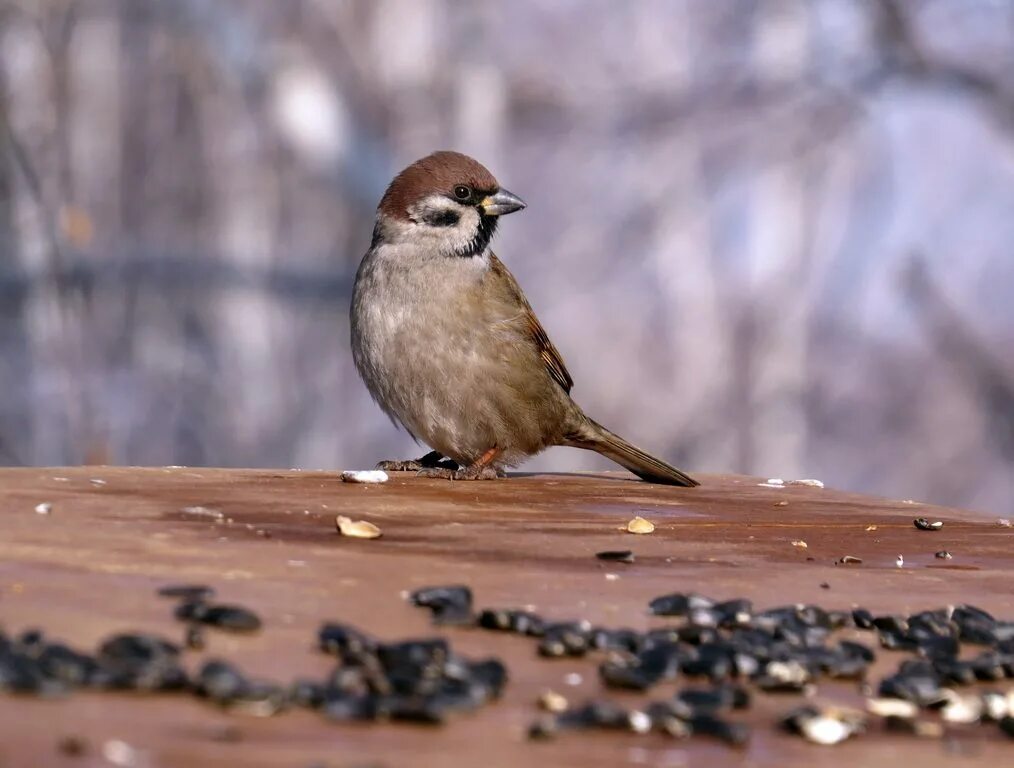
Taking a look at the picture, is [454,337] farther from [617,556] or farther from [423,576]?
[423,576]

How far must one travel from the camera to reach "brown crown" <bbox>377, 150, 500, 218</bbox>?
16.2 ft

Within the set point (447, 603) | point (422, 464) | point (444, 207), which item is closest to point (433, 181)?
point (444, 207)

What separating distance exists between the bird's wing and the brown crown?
0.23 metres

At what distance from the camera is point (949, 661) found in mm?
2160

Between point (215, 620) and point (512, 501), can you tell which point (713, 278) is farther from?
point (215, 620)

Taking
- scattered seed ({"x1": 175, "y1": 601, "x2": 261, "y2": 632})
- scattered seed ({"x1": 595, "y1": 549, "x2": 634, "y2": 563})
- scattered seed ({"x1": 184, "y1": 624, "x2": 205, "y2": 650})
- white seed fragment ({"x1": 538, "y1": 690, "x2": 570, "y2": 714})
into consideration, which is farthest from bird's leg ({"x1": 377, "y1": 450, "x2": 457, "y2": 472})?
white seed fragment ({"x1": 538, "y1": 690, "x2": 570, "y2": 714})

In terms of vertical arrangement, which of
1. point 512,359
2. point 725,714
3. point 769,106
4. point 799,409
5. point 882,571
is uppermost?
point 769,106

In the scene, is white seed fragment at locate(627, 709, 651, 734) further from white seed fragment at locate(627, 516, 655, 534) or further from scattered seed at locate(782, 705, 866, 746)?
white seed fragment at locate(627, 516, 655, 534)

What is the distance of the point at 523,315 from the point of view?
4957 millimetres

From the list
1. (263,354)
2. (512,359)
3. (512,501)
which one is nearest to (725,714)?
(512,501)

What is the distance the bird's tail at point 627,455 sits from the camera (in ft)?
15.5

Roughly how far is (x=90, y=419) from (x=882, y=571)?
708cm

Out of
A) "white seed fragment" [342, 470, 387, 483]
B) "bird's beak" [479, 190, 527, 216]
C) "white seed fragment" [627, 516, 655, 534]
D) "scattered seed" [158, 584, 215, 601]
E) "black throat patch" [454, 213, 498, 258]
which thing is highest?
"bird's beak" [479, 190, 527, 216]

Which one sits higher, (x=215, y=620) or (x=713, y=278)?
(x=713, y=278)
